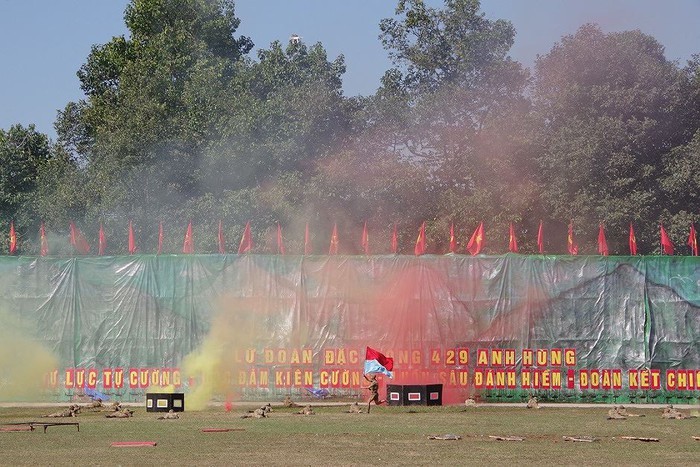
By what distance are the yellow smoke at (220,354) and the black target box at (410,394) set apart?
16.1 feet

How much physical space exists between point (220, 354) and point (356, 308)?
4145mm

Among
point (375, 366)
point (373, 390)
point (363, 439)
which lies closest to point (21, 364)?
point (375, 366)

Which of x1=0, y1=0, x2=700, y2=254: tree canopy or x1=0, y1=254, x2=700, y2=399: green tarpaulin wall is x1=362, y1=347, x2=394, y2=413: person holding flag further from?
x1=0, y1=0, x2=700, y2=254: tree canopy

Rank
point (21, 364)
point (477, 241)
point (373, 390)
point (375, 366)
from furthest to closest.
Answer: point (477, 241)
point (21, 364)
point (375, 366)
point (373, 390)

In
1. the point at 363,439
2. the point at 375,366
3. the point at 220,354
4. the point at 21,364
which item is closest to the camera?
the point at 363,439

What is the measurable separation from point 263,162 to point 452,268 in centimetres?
1198

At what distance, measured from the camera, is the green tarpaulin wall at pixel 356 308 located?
3194 cm

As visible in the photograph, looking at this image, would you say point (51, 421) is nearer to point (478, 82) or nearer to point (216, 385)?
point (216, 385)

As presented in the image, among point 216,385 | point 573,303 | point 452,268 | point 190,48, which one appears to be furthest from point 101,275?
point 190,48

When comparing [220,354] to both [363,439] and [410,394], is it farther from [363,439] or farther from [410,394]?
[363,439]

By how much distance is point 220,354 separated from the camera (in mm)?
32156

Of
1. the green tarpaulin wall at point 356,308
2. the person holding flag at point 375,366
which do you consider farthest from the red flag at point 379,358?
the green tarpaulin wall at point 356,308

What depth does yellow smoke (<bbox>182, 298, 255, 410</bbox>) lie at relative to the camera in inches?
1256

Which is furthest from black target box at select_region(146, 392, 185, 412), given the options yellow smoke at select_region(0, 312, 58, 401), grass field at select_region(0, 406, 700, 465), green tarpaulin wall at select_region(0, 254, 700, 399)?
yellow smoke at select_region(0, 312, 58, 401)
